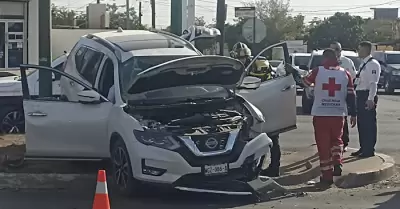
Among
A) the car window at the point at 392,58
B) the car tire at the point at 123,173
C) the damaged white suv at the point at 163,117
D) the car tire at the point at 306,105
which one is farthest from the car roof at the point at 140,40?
the car window at the point at 392,58

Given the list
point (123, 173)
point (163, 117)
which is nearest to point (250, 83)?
point (163, 117)

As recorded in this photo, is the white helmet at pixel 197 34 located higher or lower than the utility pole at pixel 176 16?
lower

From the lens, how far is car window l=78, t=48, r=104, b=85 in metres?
10.9

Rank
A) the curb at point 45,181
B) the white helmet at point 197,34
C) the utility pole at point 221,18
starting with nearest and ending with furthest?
the curb at point 45,181 < the white helmet at point 197,34 < the utility pole at point 221,18

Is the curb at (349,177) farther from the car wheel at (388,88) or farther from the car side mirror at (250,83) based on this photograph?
the car wheel at (388,88)

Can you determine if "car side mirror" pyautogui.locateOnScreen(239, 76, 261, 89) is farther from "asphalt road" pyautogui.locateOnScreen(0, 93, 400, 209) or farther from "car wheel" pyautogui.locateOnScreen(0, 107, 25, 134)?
"car wheel" pyautogui.locateOnScreen(0, 107, 25, 134)

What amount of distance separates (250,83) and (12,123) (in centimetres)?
553

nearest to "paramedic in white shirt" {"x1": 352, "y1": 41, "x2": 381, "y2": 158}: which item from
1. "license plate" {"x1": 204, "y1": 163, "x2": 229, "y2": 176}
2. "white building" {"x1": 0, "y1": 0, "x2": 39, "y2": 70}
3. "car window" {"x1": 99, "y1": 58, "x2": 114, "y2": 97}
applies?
"license plate" {"x1": 204, "y1": 163, "x2": 229, "y2": 176}

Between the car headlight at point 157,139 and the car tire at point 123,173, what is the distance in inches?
13.4

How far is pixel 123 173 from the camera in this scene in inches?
372

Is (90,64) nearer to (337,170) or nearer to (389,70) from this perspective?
(337,170)

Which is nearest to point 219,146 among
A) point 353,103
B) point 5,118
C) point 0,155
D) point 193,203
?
point 193,203

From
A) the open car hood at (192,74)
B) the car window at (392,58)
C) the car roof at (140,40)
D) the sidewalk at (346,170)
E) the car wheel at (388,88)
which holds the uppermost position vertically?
the car roof at (140,40)

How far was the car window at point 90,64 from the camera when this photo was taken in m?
10.9
